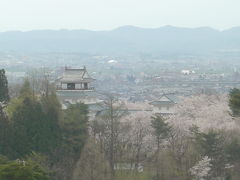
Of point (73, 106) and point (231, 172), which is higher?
point (73, 106)

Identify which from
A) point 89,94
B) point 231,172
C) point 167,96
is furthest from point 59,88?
point 231,172

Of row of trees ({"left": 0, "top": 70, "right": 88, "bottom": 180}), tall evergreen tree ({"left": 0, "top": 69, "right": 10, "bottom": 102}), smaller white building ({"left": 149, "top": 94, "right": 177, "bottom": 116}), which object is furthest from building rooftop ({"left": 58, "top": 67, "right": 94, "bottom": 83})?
tall evergreen tree ({"left": 0, "top": 69, "right": 10, "bottom": 102})

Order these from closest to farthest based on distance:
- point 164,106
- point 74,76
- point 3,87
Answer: point 3,87 < point 74,76 < point 164,106

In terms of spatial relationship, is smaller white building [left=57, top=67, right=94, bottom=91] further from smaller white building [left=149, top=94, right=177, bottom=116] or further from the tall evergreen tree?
the tall evergreen tree

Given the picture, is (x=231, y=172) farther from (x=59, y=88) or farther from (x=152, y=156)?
(x=59, y=88)

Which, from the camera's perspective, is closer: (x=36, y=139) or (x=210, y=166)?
(x=36, y=139)

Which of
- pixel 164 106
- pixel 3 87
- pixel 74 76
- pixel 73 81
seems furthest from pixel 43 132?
pixel 164 106

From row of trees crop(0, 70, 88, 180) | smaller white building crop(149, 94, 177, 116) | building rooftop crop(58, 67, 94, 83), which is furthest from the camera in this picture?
smaller white building crop(149, 94, 177, 116)

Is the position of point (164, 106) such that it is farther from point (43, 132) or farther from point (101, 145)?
point (43, 132)
